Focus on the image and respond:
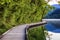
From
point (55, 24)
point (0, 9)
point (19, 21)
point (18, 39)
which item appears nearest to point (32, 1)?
point (19, 21)

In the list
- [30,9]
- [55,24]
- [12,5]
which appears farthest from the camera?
[55,24]

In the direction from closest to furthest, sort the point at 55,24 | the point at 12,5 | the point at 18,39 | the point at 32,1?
the point at 18,39
the point at 12,5
the point at 32,1
the point at 55,24

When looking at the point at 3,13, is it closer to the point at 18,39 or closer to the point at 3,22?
the point at 3,22

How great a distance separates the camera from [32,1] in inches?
190

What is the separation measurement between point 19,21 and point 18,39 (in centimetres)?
149

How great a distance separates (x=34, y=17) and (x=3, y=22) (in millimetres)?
911

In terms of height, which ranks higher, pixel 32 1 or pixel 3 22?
pixel 32 1

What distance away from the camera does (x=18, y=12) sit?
4301mm

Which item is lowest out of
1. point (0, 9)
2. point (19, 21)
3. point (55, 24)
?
point (55, 24)

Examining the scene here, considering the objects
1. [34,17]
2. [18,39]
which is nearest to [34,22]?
[34,17]

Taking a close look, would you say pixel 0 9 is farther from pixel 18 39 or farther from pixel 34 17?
pixel 18 39

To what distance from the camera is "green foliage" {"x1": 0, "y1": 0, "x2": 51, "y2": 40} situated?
4.13 m

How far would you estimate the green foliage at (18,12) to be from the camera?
413cm

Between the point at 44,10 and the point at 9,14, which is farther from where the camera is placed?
the point at 44,10
